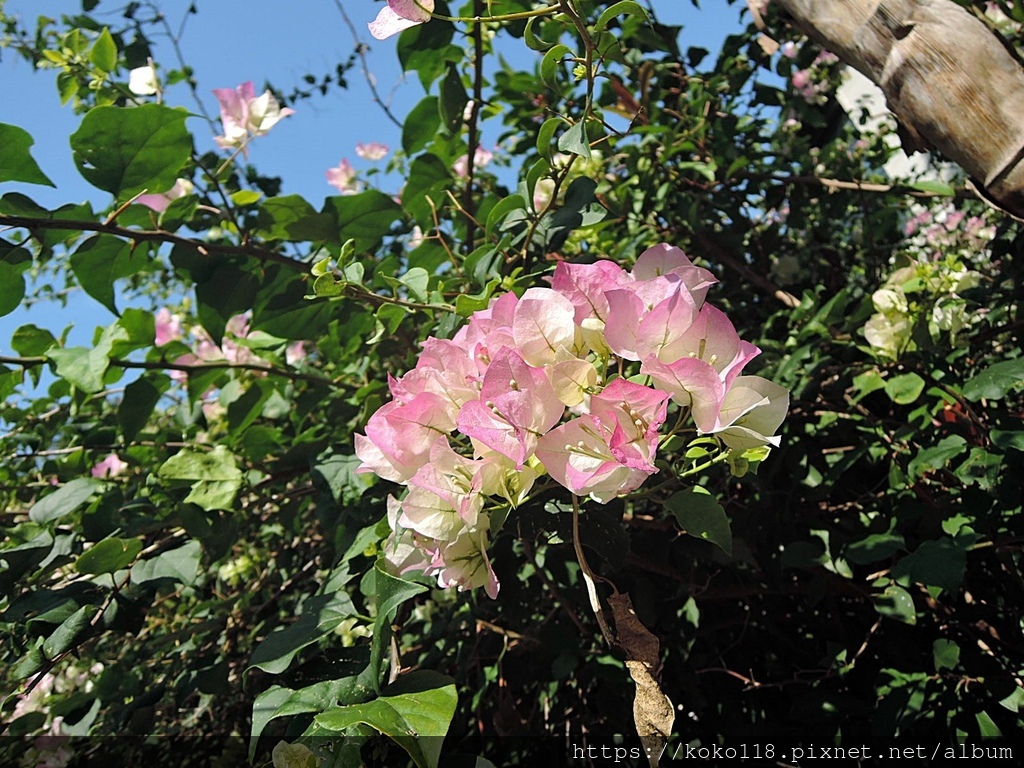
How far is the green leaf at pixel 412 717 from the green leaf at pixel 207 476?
425mm

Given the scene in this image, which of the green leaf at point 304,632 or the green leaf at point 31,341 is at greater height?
the green leaf at point 31,341

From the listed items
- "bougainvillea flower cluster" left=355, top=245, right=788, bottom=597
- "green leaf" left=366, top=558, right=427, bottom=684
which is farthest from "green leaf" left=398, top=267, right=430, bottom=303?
"green leaf" left=366, top=558, right=427, bottom=684

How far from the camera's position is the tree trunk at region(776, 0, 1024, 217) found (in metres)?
0.58

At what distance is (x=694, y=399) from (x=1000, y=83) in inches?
16.2

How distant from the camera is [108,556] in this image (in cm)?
74

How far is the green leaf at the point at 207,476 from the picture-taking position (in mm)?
836

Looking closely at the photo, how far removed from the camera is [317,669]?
57 cm

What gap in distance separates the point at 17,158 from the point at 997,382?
3.24 ft

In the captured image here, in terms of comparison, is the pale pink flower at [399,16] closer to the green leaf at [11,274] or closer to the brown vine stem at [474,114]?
the brown vine stem at [474,114]

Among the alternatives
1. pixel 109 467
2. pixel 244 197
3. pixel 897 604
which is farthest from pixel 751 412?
pixel 109 467

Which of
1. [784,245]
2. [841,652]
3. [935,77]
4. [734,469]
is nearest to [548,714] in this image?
[841,652]

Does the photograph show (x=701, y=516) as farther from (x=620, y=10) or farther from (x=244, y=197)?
(x=244, y=197)

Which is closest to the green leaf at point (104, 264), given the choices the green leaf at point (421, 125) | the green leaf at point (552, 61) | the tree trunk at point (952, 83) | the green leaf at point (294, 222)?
the green leaf at point (294, 222)

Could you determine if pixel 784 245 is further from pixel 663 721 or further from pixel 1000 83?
pixel 663 721
